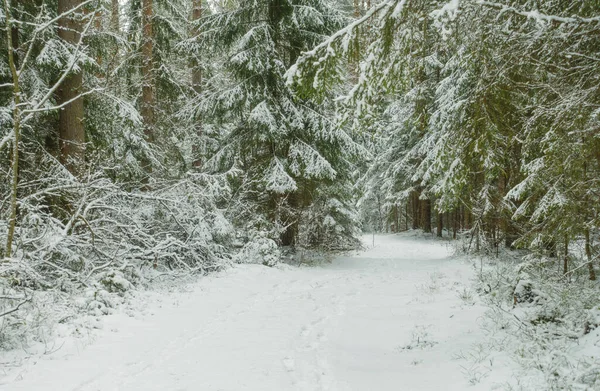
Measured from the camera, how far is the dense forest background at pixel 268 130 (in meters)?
4.65

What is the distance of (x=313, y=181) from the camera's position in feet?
46.2

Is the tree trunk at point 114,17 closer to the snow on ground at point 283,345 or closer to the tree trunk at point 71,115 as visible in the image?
the tree trunk at point 71,115

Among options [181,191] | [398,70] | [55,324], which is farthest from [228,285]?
[398,70]

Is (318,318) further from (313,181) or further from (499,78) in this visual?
(313,181)

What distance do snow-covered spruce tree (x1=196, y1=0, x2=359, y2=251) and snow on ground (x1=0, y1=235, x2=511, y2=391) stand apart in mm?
4021

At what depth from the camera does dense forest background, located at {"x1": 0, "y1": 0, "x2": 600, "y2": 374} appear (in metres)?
4.65

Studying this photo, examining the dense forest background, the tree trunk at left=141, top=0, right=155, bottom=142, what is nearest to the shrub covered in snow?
the dense forest background

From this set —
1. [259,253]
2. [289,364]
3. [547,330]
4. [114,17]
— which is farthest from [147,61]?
[547,330]

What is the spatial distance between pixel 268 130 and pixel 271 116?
497 millimetres

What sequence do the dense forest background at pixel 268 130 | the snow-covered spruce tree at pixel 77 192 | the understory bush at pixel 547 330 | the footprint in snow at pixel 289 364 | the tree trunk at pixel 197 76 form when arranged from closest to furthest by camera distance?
the understory bush at pixel 547 330, the dense forest background at pixel 268 130, the footprint in snow at pixel 289 364, the snow-covered spruce tree at pixel 77 192, the tree trunk at pixel 197 76

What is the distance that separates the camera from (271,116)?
12.4m

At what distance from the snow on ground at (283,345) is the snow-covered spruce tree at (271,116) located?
13.2 feet

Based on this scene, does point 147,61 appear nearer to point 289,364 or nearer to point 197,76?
point 197,76

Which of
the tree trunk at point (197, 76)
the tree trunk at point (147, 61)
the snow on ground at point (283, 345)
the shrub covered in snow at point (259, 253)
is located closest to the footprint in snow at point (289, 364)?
the snow on ground at point (283, 345)
